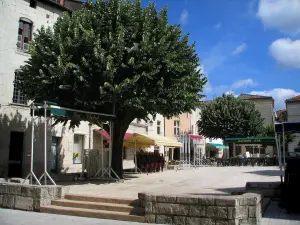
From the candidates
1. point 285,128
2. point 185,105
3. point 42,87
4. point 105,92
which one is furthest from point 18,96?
point 285,128

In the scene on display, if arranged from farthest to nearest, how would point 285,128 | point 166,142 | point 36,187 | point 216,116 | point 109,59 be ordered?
point 216,116 < point 166,142 < point 109,59 < point 285,128 < point 36,187

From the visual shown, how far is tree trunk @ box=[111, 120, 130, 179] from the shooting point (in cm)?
1600

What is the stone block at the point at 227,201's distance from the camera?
7.35 meters

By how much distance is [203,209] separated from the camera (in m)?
7.66

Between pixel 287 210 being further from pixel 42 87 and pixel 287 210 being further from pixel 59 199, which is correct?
pixel 42 87

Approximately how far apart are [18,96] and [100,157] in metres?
6.71

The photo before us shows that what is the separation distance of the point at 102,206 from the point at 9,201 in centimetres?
318

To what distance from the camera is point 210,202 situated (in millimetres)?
7598

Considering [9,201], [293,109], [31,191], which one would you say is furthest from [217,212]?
[293,109]

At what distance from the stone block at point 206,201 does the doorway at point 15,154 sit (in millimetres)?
14434

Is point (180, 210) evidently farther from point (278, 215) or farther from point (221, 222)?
point (278, 215)

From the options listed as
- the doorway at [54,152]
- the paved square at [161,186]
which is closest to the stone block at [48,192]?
the paved square at [161,186]

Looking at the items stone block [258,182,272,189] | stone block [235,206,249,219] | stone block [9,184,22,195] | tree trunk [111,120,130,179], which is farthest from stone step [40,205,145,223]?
tree trunk [111,120,130,179]

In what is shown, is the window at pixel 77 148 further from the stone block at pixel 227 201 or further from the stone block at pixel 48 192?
the stone block at pixel 227 201
